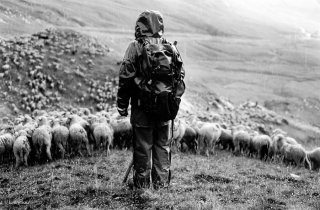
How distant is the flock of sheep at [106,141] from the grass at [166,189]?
22.2 inches

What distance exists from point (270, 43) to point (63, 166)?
7777 centimetres

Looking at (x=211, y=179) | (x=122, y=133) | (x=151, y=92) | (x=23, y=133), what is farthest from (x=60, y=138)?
(x=151, y=92)

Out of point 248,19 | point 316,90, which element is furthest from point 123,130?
point 248,19

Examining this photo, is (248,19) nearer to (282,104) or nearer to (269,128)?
(282,104)

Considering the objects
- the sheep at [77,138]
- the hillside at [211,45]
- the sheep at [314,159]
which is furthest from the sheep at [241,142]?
the hillside at [211,45]

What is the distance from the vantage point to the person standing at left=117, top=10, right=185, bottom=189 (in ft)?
28.0

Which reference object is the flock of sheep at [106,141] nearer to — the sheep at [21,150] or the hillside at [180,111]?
the sheep at [21,150]

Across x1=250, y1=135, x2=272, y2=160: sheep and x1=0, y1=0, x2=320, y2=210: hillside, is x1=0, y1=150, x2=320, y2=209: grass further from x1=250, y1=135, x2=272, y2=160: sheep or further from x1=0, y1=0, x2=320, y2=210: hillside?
x1=250, y1=135, x2=272, y2=160: sheep

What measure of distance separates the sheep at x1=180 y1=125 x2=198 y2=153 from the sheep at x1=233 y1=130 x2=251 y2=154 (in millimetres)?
1617

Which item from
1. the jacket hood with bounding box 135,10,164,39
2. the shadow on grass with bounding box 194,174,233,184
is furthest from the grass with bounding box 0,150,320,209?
the jacket hood with bounding box 135,10,164,39

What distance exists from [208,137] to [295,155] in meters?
3.12

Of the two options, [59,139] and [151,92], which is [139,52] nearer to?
[151,92]

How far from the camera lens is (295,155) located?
1448cm

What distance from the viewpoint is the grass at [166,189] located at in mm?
8648
